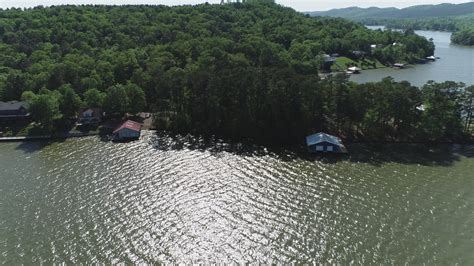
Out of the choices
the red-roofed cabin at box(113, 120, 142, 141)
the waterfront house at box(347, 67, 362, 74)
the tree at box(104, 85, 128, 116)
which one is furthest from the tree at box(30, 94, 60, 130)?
the waterfront house at box(347, 67, 362, 74)

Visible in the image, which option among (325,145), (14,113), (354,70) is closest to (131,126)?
(14,113)

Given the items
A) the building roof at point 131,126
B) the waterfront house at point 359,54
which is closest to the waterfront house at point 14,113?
the building roof at point 131,126

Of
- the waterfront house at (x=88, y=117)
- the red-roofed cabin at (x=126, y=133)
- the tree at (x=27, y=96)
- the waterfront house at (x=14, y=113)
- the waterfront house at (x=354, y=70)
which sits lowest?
the waterfront house at (x=354, y=70)

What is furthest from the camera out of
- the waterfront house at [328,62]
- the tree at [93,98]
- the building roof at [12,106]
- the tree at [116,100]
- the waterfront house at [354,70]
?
the waterfront house at [328,62]

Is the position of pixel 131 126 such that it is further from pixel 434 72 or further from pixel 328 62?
pixel 434 72

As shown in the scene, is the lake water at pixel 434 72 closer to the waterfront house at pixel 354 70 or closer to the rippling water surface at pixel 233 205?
the waterfront house at pixel 354 70

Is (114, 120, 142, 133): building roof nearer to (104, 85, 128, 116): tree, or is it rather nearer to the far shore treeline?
the far shore treeline

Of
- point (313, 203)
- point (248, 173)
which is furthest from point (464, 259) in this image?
point (248, 173)
